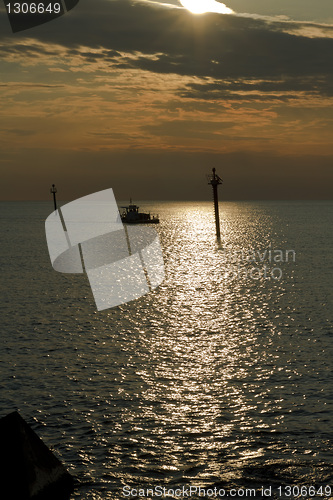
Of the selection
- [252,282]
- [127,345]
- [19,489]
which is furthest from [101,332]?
[252,282]

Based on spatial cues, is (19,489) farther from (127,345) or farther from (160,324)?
(160,324)

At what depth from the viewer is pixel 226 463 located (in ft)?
64.8

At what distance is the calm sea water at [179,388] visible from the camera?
762 inches

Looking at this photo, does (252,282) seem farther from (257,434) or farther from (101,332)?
(257,434)

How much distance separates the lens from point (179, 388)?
27281 mm

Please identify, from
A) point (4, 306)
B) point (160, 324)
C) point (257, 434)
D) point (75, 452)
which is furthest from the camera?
point (4, 306)

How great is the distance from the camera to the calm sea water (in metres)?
19.4

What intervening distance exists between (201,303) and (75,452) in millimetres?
30761

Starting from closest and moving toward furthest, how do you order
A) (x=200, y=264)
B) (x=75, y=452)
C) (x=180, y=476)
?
(x=180, y=476) < (x=75, y=452) < (x=200, y=264)

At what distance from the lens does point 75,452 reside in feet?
67.6

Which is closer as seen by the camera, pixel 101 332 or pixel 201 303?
pixel 101 332

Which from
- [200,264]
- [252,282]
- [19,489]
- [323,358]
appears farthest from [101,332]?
[200,264]

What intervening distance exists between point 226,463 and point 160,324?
73.7 feet

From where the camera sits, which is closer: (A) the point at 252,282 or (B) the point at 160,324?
(B) the point at 160,324
